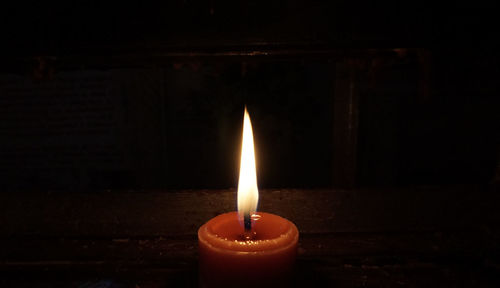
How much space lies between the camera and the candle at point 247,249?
1.69 feet

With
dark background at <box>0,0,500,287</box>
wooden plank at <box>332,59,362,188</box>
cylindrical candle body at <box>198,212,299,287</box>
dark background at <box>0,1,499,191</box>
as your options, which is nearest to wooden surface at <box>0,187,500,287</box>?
dark background at <box>0,0,500,287</box>

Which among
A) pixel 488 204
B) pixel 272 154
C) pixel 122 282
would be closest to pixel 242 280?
pixel 122 282

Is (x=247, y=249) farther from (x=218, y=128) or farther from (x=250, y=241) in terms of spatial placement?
(x=218, y=128)

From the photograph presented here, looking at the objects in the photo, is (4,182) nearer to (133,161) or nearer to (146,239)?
(133,161)

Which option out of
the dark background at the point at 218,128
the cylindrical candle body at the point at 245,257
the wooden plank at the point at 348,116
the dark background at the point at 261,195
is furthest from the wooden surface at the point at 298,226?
the dark background at the point at 218,128

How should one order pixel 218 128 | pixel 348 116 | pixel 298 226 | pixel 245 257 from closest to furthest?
pixel 245 257 < pixel 298 226 < pixel 348 116 < pixel 218 128

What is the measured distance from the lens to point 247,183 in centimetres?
60

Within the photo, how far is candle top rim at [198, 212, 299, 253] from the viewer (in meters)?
0.52

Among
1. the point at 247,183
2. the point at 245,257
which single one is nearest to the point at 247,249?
the point at 245,257

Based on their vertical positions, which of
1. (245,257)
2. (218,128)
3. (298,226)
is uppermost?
(245,257)

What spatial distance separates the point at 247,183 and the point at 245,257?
145mm

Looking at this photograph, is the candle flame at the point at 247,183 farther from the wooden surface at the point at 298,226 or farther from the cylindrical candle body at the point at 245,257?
the wooden surface at the point at 298,226

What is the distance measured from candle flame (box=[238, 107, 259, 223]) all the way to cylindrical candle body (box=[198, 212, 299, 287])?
0.16 ft

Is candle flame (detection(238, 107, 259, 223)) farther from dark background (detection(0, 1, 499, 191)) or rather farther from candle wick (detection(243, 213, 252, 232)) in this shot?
dark background (detection(0, 1, 499, 191))
